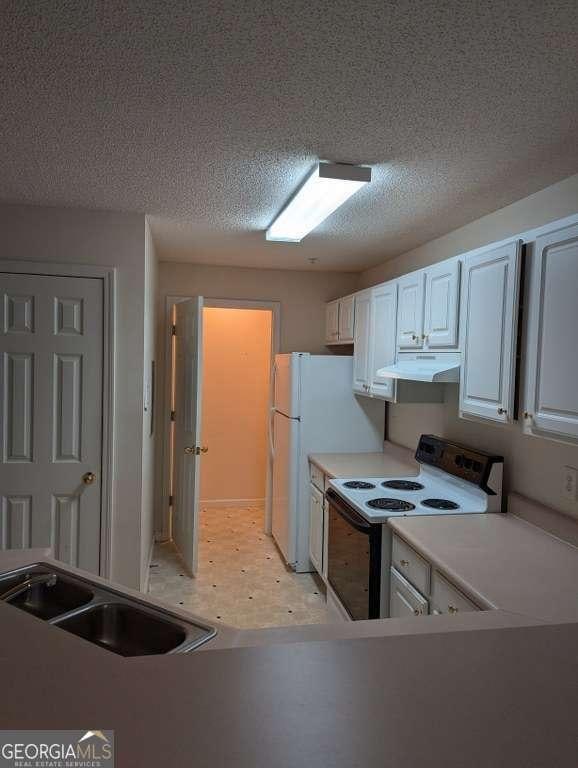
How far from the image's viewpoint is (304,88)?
5.16ft

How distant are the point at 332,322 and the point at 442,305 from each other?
1963mm

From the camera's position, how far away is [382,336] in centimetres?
342

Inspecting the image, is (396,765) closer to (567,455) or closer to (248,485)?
Answer: (567,455)

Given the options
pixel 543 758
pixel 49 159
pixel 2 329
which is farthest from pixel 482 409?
pixel 2 329

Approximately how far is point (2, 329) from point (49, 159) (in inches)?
41.7

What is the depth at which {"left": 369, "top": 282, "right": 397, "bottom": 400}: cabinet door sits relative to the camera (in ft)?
10.7

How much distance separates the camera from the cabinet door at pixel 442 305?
98.5 inches

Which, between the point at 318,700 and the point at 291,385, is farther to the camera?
the point at 291,385

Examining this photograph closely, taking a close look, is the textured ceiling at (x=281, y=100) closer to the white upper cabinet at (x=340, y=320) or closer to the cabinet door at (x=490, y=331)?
the cabinet door at (x=490, y=331)

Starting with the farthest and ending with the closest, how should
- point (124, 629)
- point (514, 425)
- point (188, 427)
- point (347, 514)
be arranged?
point (188, 427)
point (347, 514)
point (514, 425)
point (124, 629)

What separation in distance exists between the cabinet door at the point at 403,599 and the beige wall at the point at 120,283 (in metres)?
1.47

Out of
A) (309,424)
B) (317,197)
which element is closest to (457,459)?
(309,424)

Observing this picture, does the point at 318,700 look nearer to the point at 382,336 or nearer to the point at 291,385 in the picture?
the point at 382,336

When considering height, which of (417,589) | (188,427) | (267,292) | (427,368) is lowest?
(417,589)
